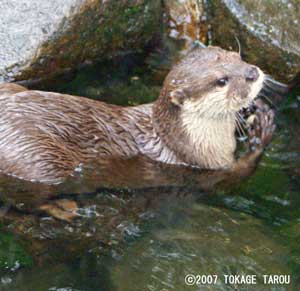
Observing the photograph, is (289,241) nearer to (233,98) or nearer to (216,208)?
(216,208)

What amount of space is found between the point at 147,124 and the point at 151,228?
2.44 ft

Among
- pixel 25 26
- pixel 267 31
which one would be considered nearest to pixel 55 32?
pixel 25 26

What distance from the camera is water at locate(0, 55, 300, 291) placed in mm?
3725

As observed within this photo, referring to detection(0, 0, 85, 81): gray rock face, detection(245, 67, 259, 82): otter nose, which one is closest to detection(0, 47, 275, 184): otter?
detection(245, 67, 259, 82): otter nose

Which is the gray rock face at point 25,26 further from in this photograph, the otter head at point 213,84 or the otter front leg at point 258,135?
the otter front leg at point 258,135

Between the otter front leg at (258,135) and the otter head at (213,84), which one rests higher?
the otter head at (213,84)

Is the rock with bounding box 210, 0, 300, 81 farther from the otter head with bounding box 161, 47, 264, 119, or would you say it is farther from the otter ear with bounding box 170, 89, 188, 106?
the otter ear with bounding box 170, 89, 188, 106

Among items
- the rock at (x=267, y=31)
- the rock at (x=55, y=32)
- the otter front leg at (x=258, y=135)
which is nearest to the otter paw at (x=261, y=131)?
the otter front leg at (x=258, y=135)

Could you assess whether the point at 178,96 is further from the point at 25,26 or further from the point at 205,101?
the point at 25,26

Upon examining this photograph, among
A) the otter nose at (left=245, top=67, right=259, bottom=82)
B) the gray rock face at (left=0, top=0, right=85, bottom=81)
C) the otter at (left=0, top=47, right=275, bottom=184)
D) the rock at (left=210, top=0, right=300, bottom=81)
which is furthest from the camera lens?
the rock at (left=210, top=0, right=300, bottom=81)

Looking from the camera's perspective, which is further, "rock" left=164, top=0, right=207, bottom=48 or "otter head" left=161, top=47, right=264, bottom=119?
"rock" left=164, top=0, right=207, bottom=48

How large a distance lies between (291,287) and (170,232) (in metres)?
0.74

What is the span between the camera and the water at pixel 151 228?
3725 millimetres

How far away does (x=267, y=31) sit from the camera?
506cm
